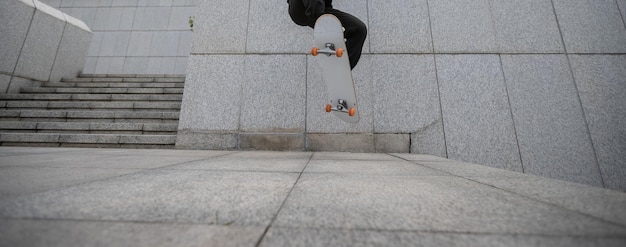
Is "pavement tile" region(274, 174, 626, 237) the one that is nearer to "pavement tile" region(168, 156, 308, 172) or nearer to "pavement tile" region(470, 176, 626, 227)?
"pavement tile" region(470, 176, 626, 227)

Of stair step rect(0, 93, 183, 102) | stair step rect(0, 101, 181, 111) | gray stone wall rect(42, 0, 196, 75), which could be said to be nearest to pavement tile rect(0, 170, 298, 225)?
stair step rect(0, 101, 181, 111)

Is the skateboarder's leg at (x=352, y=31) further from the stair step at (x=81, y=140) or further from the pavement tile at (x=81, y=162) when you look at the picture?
the stair step at (x=81, y=140)

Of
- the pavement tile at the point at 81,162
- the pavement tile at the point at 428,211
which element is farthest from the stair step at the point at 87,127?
the pavement tile at the point at 428,211

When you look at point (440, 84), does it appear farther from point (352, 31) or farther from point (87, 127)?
point (87, 127)

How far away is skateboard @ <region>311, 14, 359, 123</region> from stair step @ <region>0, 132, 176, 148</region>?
3.00m

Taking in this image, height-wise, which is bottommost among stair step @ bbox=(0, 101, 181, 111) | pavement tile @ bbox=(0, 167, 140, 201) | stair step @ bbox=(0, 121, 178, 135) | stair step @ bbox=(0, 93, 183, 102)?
pavement tile @ bbox=(0, 167, 140, 201)

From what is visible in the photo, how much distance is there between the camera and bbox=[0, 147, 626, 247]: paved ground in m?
0.64

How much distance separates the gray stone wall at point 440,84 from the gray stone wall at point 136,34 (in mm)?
8002

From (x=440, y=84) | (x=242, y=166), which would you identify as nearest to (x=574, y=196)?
(x=242, y=166)

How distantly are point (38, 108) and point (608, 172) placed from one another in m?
10.8

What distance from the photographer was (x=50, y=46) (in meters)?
6.28

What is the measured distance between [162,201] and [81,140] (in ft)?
14.4

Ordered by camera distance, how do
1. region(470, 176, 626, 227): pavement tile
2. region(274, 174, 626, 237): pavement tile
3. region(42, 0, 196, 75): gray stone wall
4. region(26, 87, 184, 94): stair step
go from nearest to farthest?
region(274, 174, 626, 237): pavement tile, region(470, 176, 626, 227): pavement tile, region(26, 87, 184, 94): stair step, region(42, 0, 196, 75): gray stone wall

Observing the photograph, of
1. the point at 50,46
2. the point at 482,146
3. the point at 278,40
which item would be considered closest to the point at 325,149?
the point at 278,40
